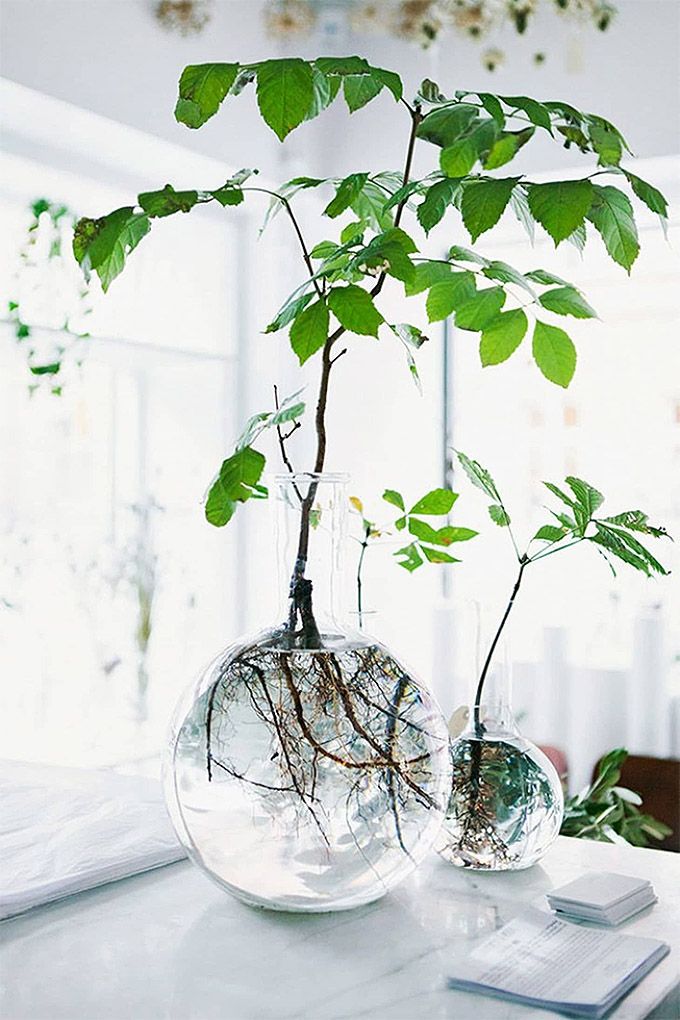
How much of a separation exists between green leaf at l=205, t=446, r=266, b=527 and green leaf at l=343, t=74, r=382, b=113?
0.94 ft

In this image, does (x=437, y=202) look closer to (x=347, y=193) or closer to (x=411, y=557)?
(x=347, y=193)

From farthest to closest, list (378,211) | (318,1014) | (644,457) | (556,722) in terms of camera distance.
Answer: (644,457)
(556,722)
(378,211)
(318,1014)

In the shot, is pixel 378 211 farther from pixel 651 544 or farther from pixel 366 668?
pixel 651 544

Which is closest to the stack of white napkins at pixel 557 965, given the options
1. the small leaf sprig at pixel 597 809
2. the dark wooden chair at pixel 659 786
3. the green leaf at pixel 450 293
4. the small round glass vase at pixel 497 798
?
the small round glass vase at pixel 497 798

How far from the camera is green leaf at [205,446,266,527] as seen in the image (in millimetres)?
931

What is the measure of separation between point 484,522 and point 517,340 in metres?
2.61

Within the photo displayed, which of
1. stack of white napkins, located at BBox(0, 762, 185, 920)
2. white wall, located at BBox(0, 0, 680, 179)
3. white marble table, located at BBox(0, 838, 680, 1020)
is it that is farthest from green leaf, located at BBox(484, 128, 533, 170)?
white wall, located at BBox(0, 0, 680, 179)

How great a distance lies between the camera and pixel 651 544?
10.6ft

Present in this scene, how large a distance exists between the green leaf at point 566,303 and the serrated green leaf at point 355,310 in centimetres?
15

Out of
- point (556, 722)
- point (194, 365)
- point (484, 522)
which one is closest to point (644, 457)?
point (484, 522)

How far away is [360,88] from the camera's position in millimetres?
979

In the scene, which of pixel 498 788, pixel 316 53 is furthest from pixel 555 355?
pixel 316 53

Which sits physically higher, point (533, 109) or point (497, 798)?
point (533, 109)

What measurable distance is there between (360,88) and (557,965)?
0.66m
